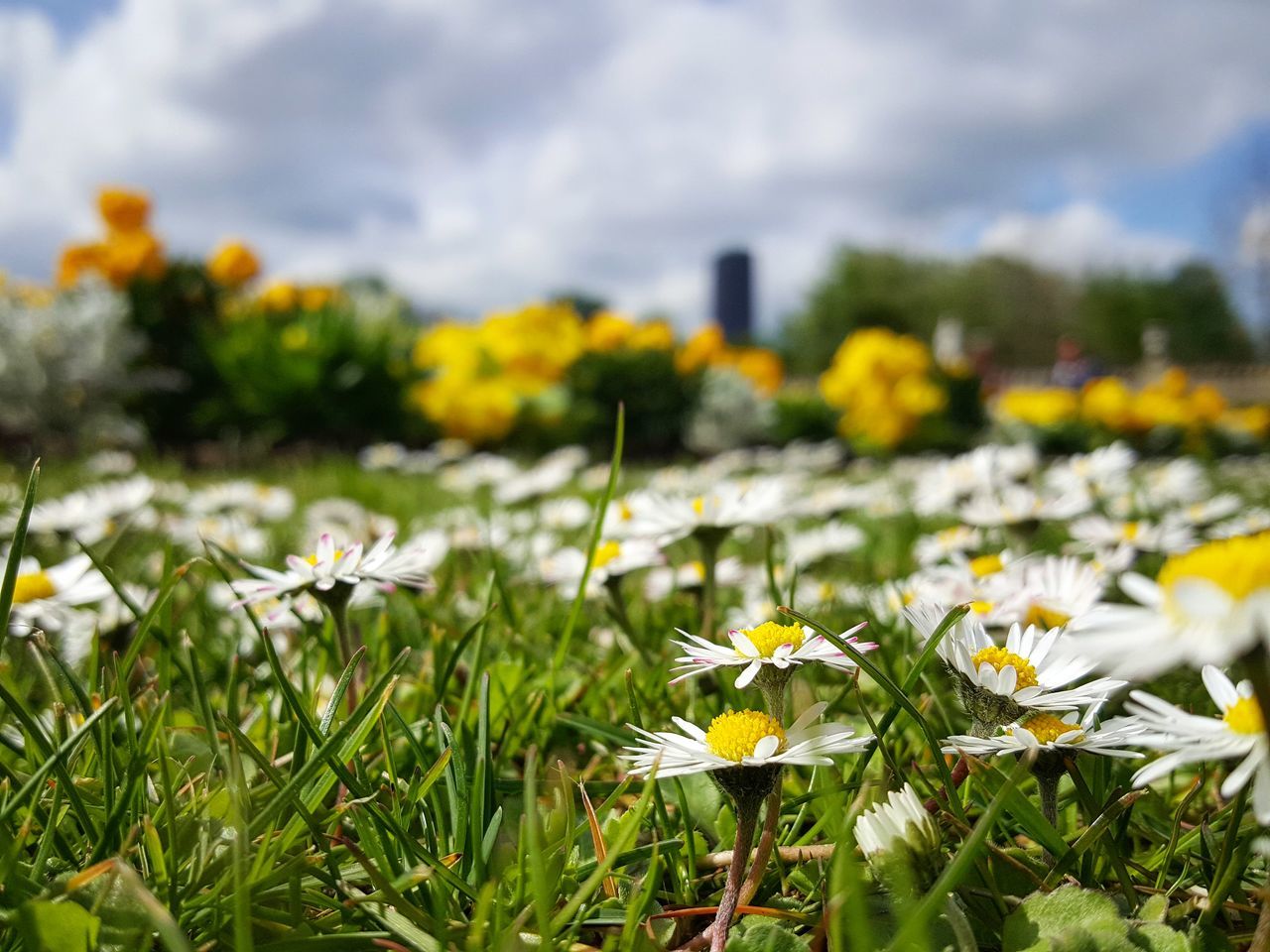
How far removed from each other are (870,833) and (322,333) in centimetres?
582

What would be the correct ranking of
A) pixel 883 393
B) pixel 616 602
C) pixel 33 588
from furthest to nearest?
pixel 883 393, pixel 616 602, pixel 33 588

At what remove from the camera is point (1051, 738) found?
24.3 inches

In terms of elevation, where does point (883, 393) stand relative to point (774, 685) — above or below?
below

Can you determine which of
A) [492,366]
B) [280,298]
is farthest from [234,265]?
[492,366]

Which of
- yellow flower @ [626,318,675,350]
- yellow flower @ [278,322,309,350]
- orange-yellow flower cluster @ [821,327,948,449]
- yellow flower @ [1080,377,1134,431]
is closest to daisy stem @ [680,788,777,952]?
yellow flower @ [278,322,309,350]

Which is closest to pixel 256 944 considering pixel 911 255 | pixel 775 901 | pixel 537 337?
pixel 775 901

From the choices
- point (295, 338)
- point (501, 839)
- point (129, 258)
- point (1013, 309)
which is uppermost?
point (129, 258)

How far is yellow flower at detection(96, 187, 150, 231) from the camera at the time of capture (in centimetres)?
624

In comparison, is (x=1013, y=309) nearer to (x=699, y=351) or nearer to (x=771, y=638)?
(x=699, y=351)

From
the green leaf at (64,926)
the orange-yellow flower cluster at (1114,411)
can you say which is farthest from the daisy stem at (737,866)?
the orange-yellow flower cluster at (1114,411)

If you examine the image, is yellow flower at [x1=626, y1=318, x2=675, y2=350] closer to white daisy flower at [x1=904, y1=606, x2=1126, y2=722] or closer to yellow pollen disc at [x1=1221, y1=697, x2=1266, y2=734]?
white daisy flower at [x1=904, y1=606, x2=1126, y2=722]

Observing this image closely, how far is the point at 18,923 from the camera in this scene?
20.0 inches

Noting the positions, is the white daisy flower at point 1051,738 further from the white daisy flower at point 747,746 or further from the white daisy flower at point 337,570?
the white daisy flower at point 337,570

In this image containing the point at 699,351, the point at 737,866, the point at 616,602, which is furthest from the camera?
the point at 699,351
